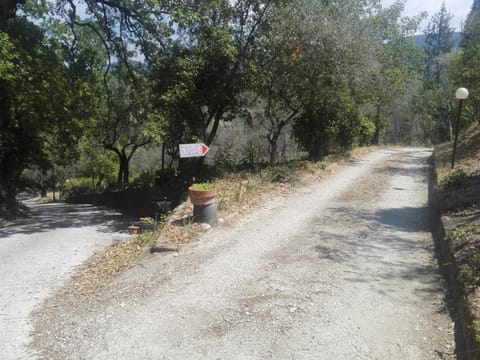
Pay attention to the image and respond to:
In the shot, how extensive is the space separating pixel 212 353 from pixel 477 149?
12756 millimetres

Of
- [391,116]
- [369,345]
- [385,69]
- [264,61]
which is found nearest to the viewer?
[369,345]

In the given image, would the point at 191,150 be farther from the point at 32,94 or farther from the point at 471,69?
the point at 471,69

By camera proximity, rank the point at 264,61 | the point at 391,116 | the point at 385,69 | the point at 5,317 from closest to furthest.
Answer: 1. the point at 5,317
2. the point at 264,61
3. the point at 385,69
4. the point at 391,116

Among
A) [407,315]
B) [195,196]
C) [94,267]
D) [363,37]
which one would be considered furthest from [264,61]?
[407,315]

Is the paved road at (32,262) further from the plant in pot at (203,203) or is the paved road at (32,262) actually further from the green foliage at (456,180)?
the green foliage at (456,180)

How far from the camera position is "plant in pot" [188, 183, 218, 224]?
736 centimetres

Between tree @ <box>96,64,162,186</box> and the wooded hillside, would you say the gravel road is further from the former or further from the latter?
tree @ <box>96,64,162,186</box>

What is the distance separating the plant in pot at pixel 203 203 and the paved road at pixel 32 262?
7.79 feet

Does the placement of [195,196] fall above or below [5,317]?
above

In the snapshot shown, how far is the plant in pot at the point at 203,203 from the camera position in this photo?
736 cm

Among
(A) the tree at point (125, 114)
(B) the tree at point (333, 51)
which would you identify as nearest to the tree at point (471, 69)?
(B) the tree at point (333, 51)

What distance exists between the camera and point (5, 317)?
484cm

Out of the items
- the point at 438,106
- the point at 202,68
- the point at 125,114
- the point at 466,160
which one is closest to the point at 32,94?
the point at 202,68

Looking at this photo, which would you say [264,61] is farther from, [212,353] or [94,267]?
[212,353]
